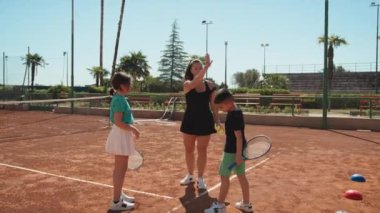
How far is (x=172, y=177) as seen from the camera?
22.9 feet

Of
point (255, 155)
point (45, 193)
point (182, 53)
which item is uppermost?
point (182, 53)

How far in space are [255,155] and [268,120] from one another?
518 inches

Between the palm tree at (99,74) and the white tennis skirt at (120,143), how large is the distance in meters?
41.3

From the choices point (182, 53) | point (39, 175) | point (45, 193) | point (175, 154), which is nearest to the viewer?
point (45, 193)

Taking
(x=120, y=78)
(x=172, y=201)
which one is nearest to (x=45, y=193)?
(x=172, y=201)

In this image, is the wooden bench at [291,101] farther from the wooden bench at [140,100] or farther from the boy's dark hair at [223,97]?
the boy's dark hair at [223,97]

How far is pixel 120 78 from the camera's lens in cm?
484

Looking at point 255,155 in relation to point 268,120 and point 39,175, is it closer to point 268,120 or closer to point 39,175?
point 39,175

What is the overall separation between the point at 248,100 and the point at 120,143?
57.6ft

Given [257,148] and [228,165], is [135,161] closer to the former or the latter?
[228,165]

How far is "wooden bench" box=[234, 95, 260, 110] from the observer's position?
19809mm

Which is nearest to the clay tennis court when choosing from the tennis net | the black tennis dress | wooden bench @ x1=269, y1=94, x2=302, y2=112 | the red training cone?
the red training cone

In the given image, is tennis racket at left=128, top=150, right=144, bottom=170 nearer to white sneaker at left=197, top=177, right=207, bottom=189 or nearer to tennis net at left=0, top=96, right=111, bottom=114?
white sneaker at left=197, top=177, right=207, bottom=189

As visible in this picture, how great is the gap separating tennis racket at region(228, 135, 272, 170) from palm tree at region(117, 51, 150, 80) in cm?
4800
